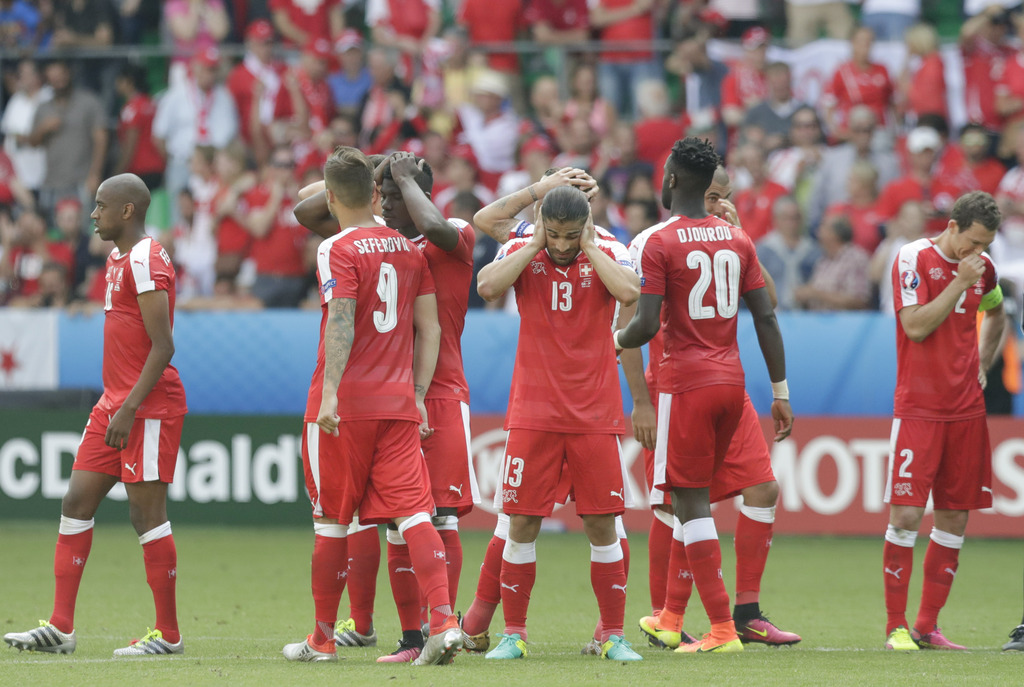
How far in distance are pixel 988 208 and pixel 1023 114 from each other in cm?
850

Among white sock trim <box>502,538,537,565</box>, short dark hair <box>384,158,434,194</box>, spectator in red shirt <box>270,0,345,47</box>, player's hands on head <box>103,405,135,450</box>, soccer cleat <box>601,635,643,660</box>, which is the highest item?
spectator in red shirt <box>270,0,345,47</box>

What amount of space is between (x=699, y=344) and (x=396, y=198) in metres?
1.70

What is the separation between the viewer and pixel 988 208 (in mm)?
7336

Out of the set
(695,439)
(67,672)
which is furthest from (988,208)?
(67,672)

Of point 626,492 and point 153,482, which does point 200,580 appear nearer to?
point 153,482

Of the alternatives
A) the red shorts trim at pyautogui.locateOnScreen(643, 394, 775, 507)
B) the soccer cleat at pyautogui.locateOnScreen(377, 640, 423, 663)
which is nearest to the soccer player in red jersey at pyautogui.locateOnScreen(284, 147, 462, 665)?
the soccer cleat at pyautogui.locateOnScreen(377, 640, 423, 663)

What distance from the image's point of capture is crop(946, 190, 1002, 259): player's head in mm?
7320

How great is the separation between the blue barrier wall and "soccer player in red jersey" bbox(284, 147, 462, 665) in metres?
6.28

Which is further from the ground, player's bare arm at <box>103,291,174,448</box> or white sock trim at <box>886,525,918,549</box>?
player's bare arm at <box>103,291,174,448</box>

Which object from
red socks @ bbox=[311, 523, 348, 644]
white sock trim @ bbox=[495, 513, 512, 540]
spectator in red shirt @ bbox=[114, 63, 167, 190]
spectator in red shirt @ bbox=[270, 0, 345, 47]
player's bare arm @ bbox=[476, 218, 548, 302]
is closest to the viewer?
red socks @ bbox=[311, 523, 348, 644]

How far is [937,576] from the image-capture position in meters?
7.48

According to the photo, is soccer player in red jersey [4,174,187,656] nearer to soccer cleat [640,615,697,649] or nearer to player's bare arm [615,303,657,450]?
player's bare arm [615,303,657,450]

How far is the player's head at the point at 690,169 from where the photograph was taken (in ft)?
23.0

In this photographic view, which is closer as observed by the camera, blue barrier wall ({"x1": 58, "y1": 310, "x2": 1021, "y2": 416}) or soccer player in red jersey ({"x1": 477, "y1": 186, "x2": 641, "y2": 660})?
soccer player in red jersey ({"x1": 477, "y1": 186, "x2": 641, "y2": 660})
